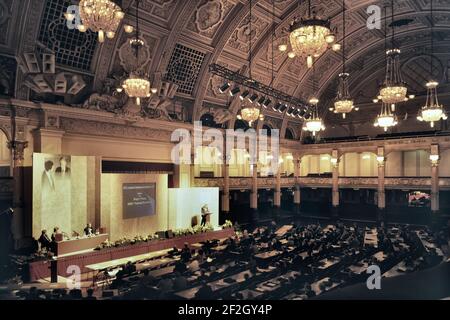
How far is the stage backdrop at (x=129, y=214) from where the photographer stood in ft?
40.9

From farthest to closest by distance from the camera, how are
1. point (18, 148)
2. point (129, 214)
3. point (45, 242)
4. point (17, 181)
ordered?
point (129, 214)
point (18, 148)
point (17, 181)
point (45, 242)

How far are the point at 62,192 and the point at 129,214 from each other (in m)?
2.77

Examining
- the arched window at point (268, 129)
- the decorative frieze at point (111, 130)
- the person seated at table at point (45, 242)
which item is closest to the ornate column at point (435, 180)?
the arched window at point (268, 129)

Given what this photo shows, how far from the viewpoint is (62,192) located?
11414 millimetres

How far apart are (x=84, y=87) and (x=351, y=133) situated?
1906 centimetres

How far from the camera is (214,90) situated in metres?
17.1

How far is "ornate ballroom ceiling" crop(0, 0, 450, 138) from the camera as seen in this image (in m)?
11.0

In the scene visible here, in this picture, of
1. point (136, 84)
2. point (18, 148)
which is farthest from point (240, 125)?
point (18, 148)

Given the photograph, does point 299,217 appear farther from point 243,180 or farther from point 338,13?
point 338,13

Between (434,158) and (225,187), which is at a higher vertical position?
(434,158)

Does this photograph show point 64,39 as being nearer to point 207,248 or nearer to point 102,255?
point 102,255

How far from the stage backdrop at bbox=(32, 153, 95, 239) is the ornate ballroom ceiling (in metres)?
2.39

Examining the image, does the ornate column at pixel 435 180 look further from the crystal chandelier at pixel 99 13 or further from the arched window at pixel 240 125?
the crystal chandelier at pixel 99 13
